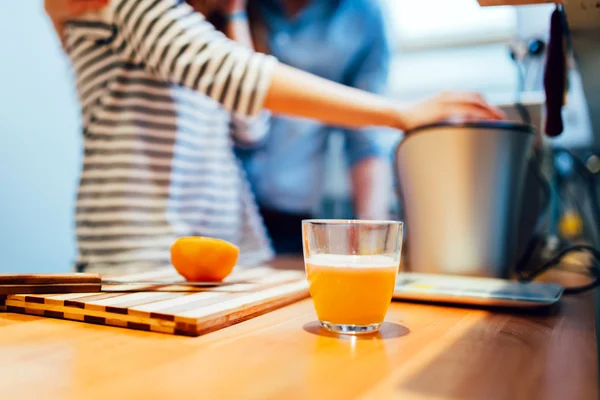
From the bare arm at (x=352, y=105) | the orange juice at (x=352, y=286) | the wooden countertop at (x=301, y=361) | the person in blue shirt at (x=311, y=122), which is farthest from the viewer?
the person in blue shirt at (x=311, y=122)

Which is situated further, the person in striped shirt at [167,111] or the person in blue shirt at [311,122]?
the person in blue shirt at [311,122]

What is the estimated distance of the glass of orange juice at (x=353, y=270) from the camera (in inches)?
19.2

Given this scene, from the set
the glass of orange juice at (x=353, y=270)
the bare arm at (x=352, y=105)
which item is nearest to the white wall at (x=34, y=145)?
the bare arm at (x=352, y=105)

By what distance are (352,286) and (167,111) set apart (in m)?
0.70

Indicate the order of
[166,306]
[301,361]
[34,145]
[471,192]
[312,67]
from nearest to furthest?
[301,361] < [166,306] < [471,192] < [312,67] < [34,145]

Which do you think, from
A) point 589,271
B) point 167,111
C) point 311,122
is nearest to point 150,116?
point 167,111

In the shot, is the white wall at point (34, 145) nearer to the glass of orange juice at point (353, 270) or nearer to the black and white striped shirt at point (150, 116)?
the black and white striped shirt at point (150, 116)

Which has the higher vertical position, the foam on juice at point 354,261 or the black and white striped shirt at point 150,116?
the black and white striped shirt at point 150,116

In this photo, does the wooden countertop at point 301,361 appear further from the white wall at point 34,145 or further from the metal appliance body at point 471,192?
the white wall at point 34,145

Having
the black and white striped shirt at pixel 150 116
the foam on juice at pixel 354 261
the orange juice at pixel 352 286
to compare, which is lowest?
the orange juice at pixel 352 286

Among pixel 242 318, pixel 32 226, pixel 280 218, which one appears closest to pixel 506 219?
pixel 242 318

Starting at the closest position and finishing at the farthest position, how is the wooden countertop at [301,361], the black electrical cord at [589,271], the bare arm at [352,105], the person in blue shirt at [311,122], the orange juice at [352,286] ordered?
1. the wooden countertop at [301,361]
2. the orange juice at [352,286]
3. the black electrical cord at [589,271]
4. the bare arm at [352,105]
5. the person in blue shirt at [311,122]

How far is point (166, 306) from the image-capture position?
0.52m

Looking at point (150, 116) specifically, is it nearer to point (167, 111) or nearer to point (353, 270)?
point (167, 111)
